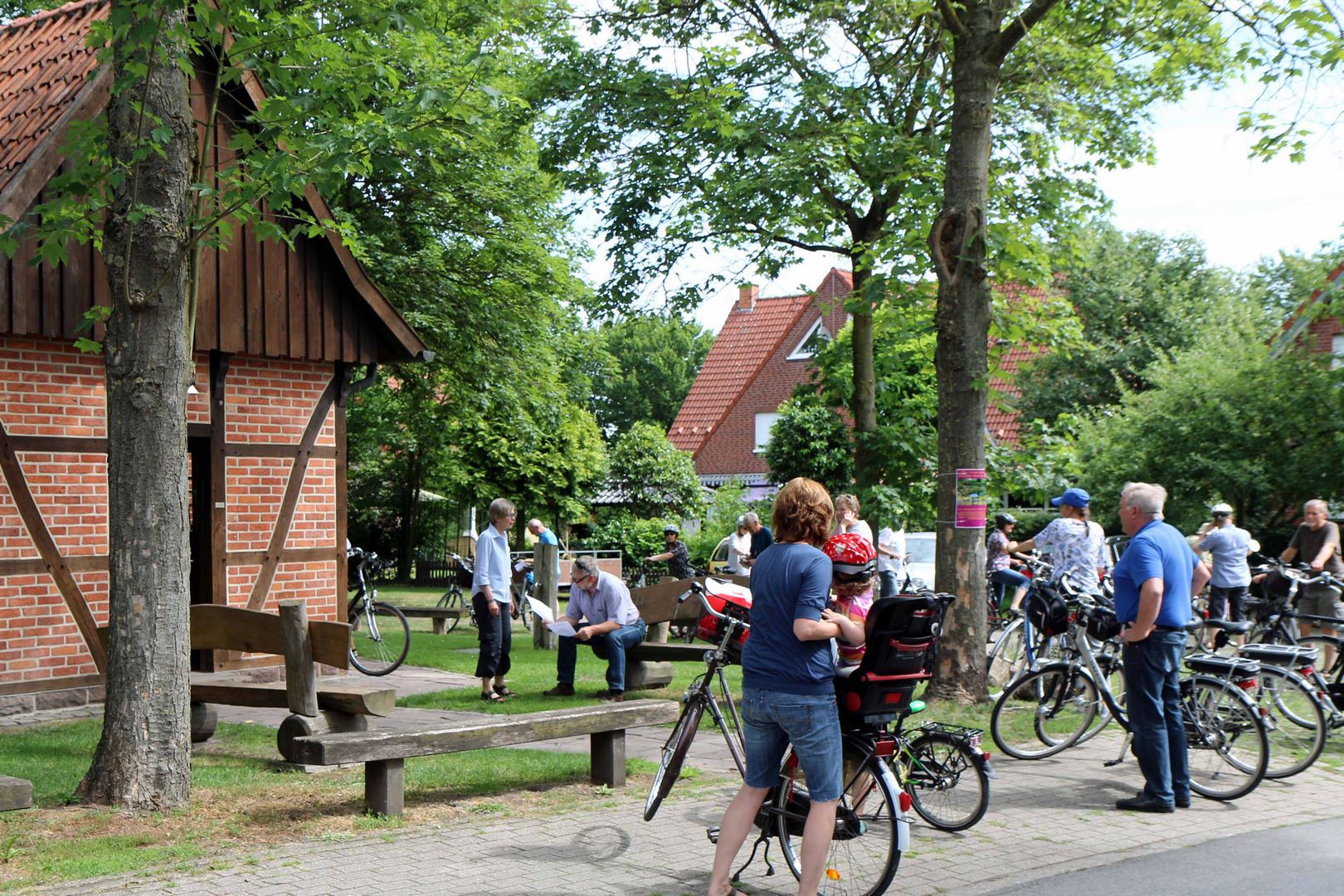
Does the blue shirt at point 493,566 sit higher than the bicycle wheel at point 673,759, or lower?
higher

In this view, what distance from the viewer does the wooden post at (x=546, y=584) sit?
17.1 metres

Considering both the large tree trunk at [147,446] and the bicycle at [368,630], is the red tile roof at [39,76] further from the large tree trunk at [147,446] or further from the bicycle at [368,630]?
the bicycle at [368,630]

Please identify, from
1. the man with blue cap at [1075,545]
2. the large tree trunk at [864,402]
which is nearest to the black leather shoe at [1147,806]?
the man with blue cap at [1075,545]

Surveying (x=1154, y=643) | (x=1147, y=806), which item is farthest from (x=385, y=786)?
(x=1154, y=643)

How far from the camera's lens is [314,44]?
8016 mm

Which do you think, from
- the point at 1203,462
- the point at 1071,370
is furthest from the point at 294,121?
the point at 1071,370

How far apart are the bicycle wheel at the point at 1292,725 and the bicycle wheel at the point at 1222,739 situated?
39cm

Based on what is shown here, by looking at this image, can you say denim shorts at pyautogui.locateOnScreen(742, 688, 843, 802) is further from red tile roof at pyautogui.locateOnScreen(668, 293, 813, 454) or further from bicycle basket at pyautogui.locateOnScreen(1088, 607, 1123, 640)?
red tile roof at pyautogui.locateOnScreen(668, 293, 813, 454)

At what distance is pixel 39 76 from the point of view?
41.8 feet

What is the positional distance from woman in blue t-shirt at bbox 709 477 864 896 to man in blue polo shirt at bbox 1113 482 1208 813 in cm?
307

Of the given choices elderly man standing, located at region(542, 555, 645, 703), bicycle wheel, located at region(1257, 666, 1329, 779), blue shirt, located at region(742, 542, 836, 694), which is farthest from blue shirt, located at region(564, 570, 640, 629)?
blue shirt, located at region(742, 542, 836, 694)

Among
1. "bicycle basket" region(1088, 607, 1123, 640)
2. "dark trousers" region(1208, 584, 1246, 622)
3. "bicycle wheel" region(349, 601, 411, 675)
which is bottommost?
"bicycle wheel" region(349, 601, 411, 675)

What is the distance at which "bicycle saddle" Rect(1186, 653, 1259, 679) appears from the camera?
8484 millimetres

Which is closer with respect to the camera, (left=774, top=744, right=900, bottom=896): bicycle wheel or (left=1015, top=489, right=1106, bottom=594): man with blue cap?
(left=774, top=744, right=900, bottom=896): bicycle wheel
